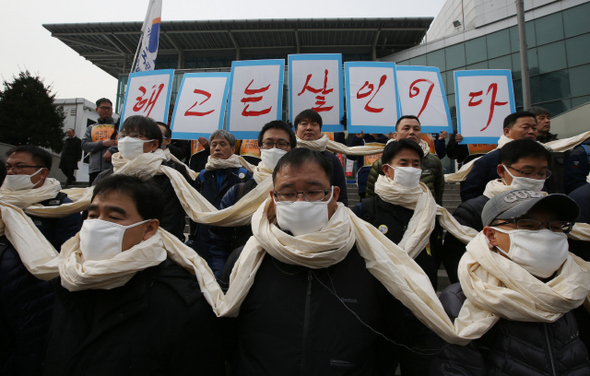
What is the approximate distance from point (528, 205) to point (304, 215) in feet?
3.19

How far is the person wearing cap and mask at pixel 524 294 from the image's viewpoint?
136 centimetres

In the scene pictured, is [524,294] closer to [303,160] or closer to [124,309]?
[303,160]

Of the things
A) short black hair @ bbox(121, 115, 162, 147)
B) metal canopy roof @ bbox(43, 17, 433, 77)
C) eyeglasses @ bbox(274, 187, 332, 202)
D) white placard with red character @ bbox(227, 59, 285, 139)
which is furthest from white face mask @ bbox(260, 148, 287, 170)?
metal canopy roof @ bbox(43, 17, 433, 77)

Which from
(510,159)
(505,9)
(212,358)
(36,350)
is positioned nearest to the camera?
(212,358)

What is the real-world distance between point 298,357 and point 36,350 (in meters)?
1.44

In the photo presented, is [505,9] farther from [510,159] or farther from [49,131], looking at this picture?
[49,131]

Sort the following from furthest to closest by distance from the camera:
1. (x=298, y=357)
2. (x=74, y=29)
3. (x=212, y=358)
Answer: (x=74, y=29)
(x=212, y=358)
(x=298, y=357)

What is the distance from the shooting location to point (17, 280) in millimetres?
1858

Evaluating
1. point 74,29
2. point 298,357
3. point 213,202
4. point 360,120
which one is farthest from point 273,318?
point 74,29

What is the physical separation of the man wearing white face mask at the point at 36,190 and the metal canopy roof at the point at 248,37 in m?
20.9

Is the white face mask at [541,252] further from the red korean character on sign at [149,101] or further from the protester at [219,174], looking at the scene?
the red korean character on sign at [149,101]

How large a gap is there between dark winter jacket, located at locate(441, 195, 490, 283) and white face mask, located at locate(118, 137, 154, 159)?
258cm

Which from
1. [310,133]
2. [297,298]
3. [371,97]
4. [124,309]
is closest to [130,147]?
[310,133]

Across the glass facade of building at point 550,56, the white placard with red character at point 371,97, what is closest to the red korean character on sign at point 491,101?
the white placard with red character at point 371,97
